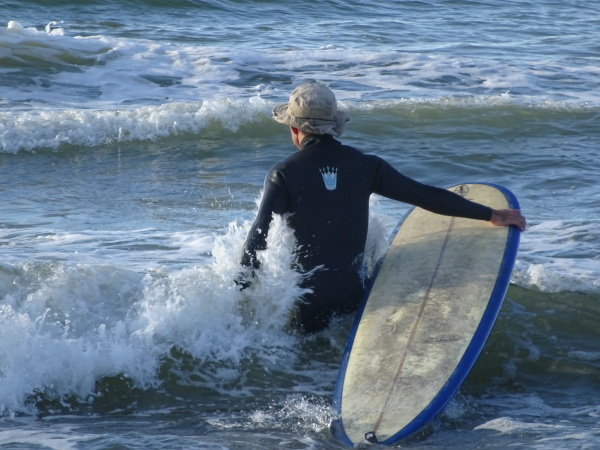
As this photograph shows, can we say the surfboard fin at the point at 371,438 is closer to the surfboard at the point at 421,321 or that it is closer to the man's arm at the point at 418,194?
the surfboard at the point at 421,321

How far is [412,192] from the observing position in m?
4.36

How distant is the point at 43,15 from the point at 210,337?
40.9 ft

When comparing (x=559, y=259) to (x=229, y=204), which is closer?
(x=559, y=259)

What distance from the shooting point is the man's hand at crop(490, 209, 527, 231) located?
4.63 m

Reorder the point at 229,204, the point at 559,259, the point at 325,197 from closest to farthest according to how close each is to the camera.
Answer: the point at 325,197 < the point at 559,259 < the point at 229,204

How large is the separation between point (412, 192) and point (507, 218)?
1.97ft

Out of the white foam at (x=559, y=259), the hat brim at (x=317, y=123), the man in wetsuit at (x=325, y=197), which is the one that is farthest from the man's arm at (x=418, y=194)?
the white foam at (x=559, y=259)

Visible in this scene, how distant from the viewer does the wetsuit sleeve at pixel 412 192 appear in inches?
171

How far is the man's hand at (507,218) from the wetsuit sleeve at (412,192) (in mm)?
279

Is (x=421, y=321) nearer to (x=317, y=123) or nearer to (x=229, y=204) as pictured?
(x=317, y=123)

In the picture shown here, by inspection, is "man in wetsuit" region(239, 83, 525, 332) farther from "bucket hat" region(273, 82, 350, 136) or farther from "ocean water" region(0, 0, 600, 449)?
"ocean water" region(0, 0, 600, 449)

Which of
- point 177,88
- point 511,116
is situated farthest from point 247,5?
point 511,116

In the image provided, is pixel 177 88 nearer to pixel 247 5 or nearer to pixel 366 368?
pixel 247 5

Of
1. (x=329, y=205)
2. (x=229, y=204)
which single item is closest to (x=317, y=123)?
(x=329, y=205)
